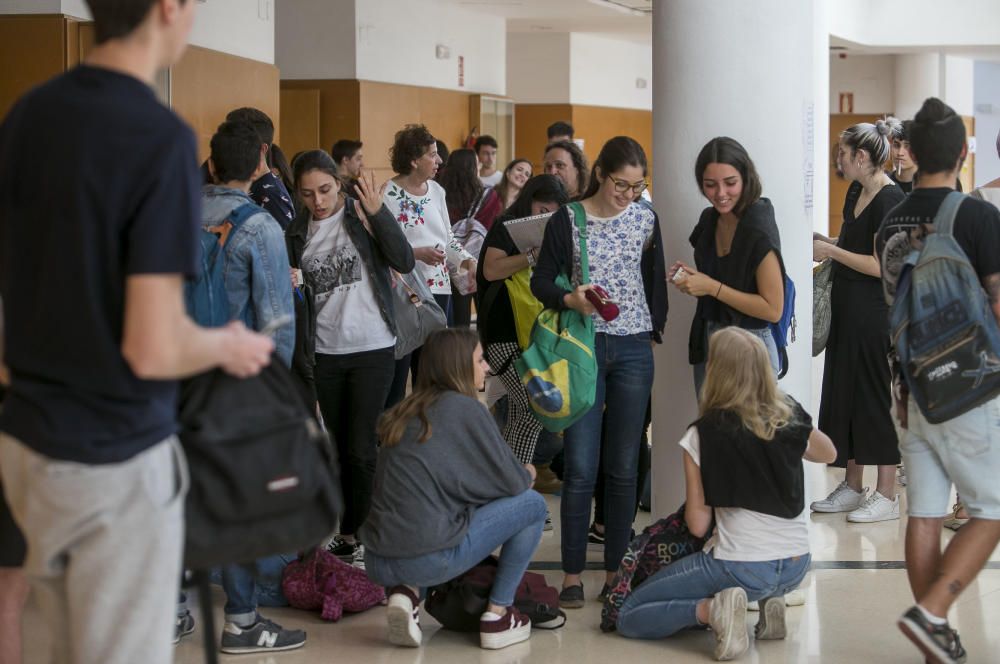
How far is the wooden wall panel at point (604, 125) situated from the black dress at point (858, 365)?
12803 mm

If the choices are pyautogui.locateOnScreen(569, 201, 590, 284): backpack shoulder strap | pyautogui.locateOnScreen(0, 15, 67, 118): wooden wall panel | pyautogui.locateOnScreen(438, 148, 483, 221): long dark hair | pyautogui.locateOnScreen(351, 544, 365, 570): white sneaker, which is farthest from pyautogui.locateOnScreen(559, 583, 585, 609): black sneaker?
pyautogui.locateOnScreen(0, 15, 67, 118): wooden wall panel

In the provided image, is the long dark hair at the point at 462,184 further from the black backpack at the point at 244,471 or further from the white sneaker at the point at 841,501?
the black backpack at the point at 244,471

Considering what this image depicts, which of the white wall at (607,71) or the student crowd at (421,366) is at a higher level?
the white wall at (607,71)

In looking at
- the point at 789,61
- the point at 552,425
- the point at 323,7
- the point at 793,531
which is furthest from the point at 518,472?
the point at 323,7

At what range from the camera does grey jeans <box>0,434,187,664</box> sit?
2080 mm

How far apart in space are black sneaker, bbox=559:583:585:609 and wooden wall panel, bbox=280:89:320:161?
8.86m

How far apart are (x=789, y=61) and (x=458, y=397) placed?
72.5 inches

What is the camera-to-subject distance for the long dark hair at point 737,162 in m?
4.22

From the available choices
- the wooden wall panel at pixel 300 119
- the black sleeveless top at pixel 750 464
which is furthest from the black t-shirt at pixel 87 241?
the wooden wall panel at pixel 300 119

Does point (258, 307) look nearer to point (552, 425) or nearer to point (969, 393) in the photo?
point (552, 425)

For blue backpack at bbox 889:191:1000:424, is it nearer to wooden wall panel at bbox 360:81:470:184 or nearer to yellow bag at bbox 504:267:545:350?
yellow bag at bbox 504:267:545:350

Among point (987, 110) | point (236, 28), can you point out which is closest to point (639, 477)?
point (236, 28)

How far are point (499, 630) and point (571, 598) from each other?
474 millimetres

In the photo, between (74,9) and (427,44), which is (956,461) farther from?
(427,44)
